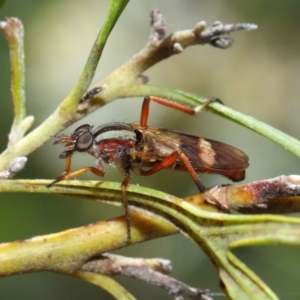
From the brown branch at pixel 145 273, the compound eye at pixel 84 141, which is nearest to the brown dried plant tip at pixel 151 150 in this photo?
the compound eye at pixel 84 141

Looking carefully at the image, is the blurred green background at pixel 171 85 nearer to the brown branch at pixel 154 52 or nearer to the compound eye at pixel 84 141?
the compound eye at pixel 84 141

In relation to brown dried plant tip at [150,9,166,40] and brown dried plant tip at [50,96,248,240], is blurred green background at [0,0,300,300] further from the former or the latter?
brown dried plant tip at [150,9,166,40]

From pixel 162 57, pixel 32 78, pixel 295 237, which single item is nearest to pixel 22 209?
pixel 32 78

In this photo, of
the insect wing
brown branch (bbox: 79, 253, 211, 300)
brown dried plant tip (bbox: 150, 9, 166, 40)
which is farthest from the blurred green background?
brown branch (bbox: 79, 253, 211, 300)

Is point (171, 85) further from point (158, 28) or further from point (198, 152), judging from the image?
point (158, 28)

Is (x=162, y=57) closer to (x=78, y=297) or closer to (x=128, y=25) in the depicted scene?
(x=78, y=297)

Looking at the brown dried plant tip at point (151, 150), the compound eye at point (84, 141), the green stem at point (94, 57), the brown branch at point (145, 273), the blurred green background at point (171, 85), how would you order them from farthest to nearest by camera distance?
the blurred green background at point (171, 85), the brown dried plant tip at point (151, 150), the compound eye at point (84, 141), the brown branch at point (145, 273), the green stem at point (94, 57)

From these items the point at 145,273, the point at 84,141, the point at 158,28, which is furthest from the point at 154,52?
the point at 145,273

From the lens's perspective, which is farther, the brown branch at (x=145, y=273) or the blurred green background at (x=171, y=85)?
the blurred green background at (x=171, y=85)

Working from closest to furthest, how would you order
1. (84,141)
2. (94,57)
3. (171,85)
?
(94,57) → (84,141) → (171,85)
